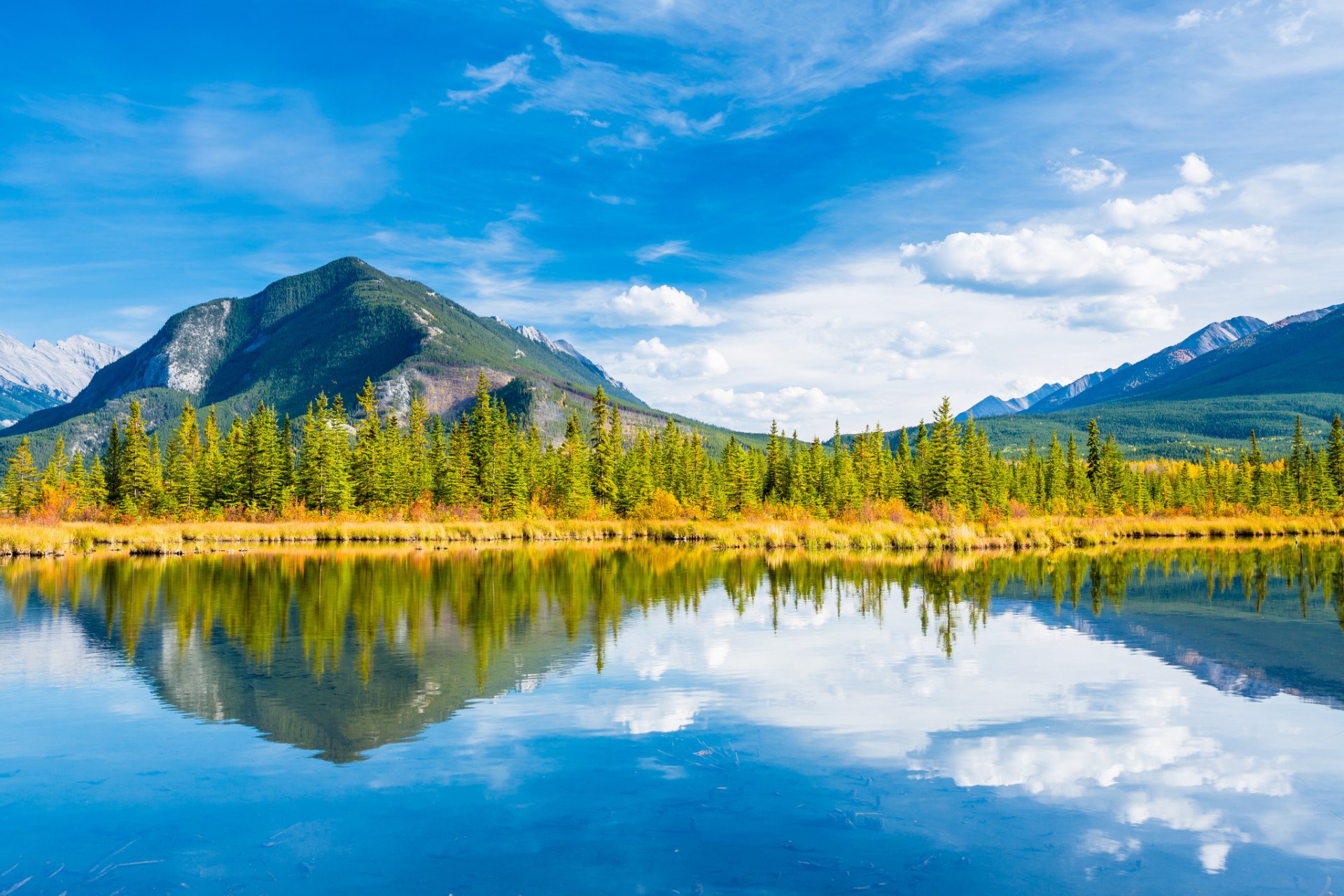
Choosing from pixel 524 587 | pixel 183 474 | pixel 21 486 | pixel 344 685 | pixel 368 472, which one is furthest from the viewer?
pixel 21 486

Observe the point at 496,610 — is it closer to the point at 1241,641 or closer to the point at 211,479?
the point at 1241,641

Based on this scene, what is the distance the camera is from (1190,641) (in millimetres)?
21656

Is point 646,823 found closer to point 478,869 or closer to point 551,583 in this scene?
point 478,869

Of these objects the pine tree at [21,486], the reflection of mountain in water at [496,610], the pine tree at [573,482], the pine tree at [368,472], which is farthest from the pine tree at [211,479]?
the reflection of mountain in water at [496,610]

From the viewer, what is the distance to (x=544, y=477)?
298 feet

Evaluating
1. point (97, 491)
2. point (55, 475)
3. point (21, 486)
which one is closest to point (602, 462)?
point (97, 491)

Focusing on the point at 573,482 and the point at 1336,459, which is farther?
the point at 1336,459

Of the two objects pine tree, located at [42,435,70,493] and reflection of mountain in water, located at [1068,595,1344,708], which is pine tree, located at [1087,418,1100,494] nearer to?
reflection of mountain in water, located at [1068,595,1344,708]

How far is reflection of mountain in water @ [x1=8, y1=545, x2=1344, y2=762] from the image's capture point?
15.6 metres

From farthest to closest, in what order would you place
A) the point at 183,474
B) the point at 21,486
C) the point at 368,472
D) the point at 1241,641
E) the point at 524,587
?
the point at 21,486
the point at 368,472
the point at 183,474
the point at 524,587
the point at 1241,641

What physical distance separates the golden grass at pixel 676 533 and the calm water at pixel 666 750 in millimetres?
29775

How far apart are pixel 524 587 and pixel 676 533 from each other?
134ft

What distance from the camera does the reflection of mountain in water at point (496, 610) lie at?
51.3 ft

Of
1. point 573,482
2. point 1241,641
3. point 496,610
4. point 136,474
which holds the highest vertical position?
point 136,474
